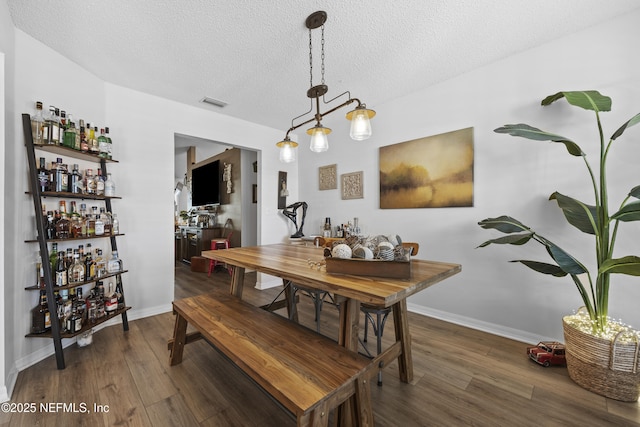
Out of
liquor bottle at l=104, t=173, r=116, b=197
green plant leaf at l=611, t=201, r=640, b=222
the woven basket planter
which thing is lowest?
the woven basket planter

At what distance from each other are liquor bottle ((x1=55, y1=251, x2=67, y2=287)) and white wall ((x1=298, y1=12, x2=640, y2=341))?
10.3 feet

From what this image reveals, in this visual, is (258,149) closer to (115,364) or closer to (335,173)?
(335,173)

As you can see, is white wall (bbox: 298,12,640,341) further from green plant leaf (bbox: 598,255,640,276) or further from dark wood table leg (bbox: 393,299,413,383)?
dark wood table leg (bbox: 393,299,413,383)

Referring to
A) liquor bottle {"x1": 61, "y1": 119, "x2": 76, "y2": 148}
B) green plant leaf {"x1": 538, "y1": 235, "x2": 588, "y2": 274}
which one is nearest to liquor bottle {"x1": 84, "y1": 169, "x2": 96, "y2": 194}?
liquor bottle {"x1": 61, "y1": 119, "x2": 76, "y2": 148}

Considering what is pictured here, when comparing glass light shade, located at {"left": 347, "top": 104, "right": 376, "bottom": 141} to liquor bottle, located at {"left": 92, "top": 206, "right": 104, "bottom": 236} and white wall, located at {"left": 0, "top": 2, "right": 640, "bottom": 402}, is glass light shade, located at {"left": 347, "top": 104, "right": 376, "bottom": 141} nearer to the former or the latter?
white wall, located at {"left": 0, "top": 2, "right": 640, "bottom": 402}

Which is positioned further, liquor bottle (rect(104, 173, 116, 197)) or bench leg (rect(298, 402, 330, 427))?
liquor bottle (rect(104, 173, 116, 197))

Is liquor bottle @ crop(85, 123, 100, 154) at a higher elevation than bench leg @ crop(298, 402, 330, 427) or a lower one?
higher

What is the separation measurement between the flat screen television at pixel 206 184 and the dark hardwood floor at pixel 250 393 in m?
3.80

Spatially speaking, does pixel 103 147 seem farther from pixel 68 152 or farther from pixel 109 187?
pixel 109 187

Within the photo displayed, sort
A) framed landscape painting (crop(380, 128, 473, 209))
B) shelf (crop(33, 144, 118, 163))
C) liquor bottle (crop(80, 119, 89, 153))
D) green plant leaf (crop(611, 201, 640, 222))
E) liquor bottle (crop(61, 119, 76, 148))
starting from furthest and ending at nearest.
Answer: framed landscape painting (crop(380, 128, 473, 209)) < liquor bottle (crop(80, 119, 89, 153)) < liquor bottle (crop(61, 119, 76, 148)) < shelf (crop(33, 144, 118, 163)) < green plant leaf (crop(611, 201, 640, 222))

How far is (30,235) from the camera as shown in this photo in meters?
1.90

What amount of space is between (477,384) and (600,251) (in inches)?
46.1

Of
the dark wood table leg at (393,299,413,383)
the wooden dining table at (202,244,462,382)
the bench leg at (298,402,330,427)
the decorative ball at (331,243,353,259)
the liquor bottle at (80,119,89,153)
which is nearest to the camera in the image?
the bench leg at (298,402,330,427)

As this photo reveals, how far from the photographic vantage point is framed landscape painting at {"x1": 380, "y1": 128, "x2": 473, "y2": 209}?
8.12 ft
